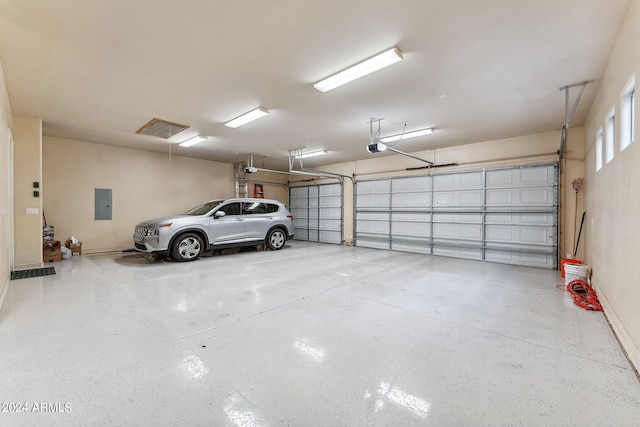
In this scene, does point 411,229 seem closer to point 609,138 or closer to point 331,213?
point 331,213

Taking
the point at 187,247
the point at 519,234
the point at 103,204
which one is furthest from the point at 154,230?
the point at 519,234

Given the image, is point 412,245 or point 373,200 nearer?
point 412,245

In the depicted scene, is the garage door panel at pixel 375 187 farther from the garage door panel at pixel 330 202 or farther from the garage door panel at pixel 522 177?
the garage door panel at pixel 522 177

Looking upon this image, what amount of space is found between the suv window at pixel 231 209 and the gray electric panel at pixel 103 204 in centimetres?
305

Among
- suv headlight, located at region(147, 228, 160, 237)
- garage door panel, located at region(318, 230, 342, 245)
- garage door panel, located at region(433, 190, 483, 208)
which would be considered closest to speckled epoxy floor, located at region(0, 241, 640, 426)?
suv headlight, located at region(147, 228, 160, 237)

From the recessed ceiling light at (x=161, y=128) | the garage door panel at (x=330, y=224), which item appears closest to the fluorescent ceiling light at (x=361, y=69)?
the recessed ceiling light at (x=161, y=128)

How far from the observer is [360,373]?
1.92 meters

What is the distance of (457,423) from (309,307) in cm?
197

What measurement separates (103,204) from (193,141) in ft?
9.91

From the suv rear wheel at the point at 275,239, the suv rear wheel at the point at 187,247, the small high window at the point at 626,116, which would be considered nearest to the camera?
the small high window at the point at 626,116

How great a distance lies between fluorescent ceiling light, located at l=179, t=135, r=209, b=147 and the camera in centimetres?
629

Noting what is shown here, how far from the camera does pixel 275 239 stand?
8.05 m

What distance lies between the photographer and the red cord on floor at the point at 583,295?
3.20 metres

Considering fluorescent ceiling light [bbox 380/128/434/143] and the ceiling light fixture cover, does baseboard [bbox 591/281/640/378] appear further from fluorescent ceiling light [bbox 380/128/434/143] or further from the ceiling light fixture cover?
the ceiling light fixture cover
